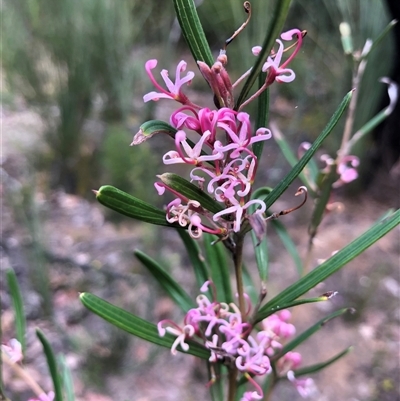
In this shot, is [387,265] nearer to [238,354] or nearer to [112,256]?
[112,256]

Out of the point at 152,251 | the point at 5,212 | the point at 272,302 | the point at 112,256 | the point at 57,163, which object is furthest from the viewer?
the point at 57,163

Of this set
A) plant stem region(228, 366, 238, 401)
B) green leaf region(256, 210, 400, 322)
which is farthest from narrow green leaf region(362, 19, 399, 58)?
plant stem region(228, 366, 238, 401)

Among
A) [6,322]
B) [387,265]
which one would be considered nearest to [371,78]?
[387,265]

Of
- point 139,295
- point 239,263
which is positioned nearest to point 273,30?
point 239,263

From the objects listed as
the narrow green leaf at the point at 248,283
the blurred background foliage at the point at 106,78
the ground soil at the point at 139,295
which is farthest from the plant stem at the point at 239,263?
the blurred background foliage at the point at 106,78

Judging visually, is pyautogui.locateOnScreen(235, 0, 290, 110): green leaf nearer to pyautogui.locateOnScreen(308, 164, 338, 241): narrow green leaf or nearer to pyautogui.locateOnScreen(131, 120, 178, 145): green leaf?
pyautogui.locateOnScreen(131, 120, 178, 145): green leaf

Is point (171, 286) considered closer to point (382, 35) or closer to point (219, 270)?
point (219, 270)
